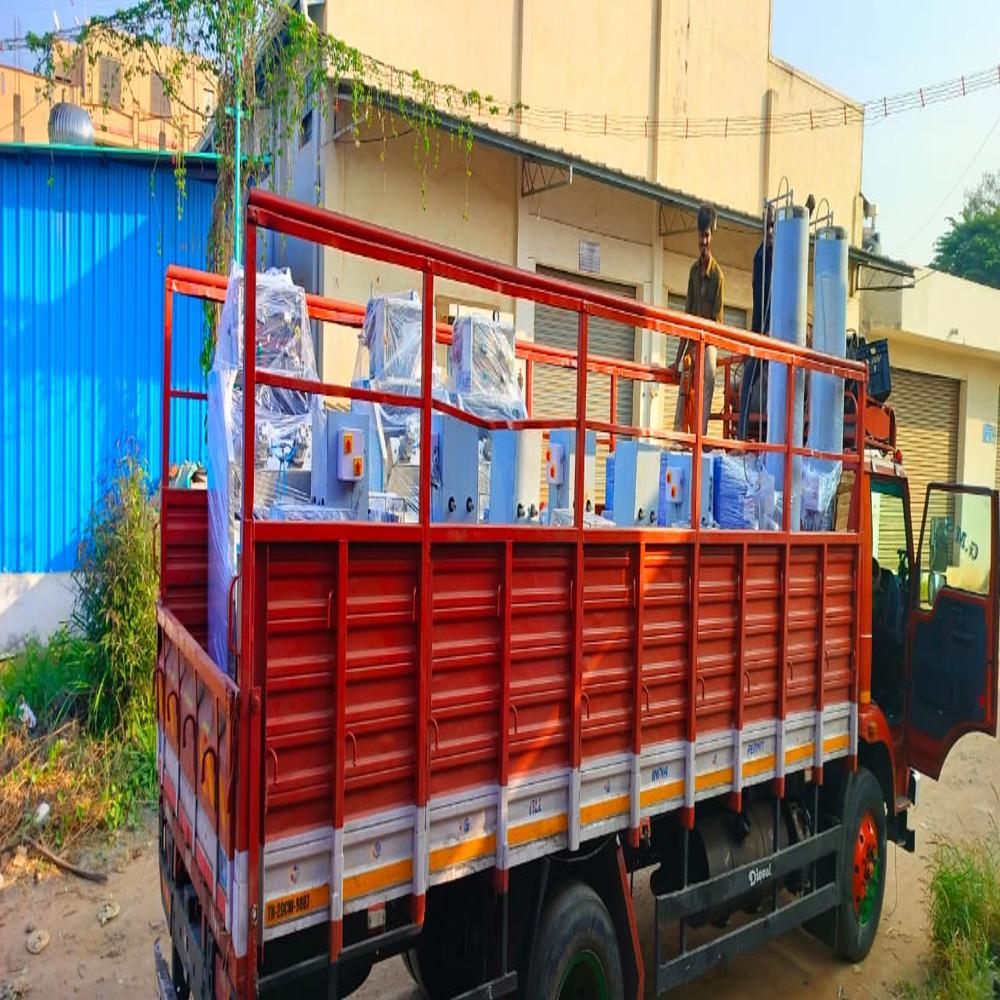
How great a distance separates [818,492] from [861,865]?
2.07 m

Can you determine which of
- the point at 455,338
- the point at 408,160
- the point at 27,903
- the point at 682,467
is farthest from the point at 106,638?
the point at 408,160

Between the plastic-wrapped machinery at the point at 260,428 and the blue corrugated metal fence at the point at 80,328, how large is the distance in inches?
175

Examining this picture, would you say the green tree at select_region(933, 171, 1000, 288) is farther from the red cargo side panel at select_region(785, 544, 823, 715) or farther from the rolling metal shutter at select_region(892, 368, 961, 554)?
the red cargo side panel at select_region(785, 544, 823, 715)

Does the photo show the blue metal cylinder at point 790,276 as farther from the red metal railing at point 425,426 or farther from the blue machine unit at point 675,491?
the blue machine unit at point 675,491

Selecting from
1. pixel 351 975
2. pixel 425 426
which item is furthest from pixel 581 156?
pixel 351 975

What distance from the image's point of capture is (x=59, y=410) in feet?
24.0

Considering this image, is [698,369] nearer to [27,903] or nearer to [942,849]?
[942,849]

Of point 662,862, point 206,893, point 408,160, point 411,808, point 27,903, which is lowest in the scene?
point 27,903

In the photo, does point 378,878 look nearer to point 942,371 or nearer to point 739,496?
point 739,496

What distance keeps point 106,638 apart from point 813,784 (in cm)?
460

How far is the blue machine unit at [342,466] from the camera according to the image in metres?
2.90

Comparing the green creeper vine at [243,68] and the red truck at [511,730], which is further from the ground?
the green creeper vine at [243,68]

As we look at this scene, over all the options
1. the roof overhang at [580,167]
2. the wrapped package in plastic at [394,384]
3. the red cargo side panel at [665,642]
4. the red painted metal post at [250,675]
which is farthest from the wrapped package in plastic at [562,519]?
the roof overhang at [580,167]

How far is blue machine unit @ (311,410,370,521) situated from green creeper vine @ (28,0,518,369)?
427 cm
